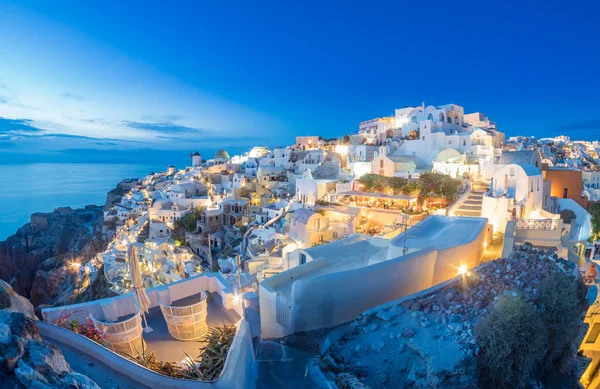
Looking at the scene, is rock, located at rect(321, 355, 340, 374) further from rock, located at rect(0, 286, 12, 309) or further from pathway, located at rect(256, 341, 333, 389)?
rock, located at rect(0, 286, 12, 309)

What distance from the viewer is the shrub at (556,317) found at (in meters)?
6.59

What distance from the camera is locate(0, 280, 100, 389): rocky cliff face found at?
8.66 feet

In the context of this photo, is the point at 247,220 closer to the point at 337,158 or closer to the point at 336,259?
the point at 337,158

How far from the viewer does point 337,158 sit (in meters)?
37.3

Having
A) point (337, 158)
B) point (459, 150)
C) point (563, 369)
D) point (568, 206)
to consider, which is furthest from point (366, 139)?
point (563, 369)

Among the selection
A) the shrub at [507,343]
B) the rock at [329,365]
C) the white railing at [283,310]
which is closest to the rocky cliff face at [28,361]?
the rock at [329,365]

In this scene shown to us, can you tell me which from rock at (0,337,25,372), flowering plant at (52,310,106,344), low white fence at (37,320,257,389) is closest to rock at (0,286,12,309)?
low white fence at (37,320,257,389)

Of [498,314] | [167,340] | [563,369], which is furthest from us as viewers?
[563,369]

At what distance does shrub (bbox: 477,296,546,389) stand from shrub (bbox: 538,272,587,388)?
→ 1139mm

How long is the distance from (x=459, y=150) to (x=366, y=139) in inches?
515

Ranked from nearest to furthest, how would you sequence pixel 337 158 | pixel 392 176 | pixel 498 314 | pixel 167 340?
1. pixel 498 314
2. pixel 167 340
3. pixel 392 176
4. pixel 337 158

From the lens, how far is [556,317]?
6.64 metres

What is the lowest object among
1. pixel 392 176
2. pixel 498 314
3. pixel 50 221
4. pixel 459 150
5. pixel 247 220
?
pixel 50 221

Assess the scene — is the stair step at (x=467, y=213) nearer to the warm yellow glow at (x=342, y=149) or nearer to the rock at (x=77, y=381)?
the rock at (x=77, y=381)
